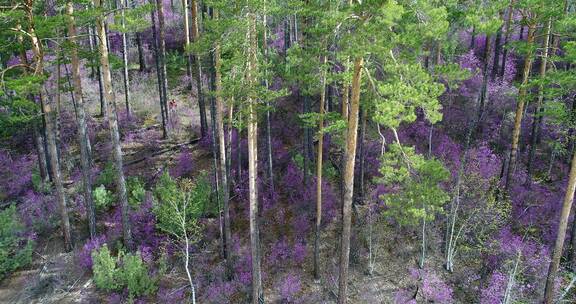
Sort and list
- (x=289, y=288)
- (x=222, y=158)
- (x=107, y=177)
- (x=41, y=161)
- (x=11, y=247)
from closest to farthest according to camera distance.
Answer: (x=222, y=158)
(x=289, y=288)
(x=11, y=247)
(x=107, y=177)
(x=41, y=161)

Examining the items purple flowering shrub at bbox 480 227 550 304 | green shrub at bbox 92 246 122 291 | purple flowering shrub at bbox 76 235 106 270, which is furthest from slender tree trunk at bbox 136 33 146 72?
purple flowering shrub at bbox 480 227 550 304

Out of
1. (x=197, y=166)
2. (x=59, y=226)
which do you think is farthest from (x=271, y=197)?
(x=59, y=226)

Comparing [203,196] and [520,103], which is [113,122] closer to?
[203,196]

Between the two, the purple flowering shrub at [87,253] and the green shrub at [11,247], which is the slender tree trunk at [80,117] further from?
the green shrub at [11,247]

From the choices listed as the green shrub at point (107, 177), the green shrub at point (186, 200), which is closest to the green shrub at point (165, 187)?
the green shrub at point (186, 200)

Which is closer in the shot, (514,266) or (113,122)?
(113,122)

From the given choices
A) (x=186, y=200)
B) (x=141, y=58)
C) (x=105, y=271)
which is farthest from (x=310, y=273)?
(x=141, y=58)
